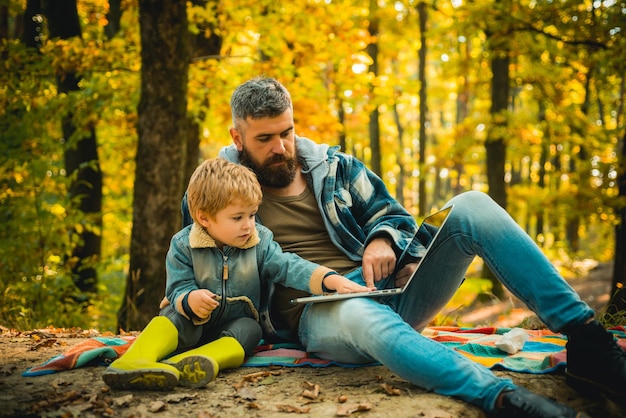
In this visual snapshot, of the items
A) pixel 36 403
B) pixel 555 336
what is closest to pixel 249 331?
pixel 36 403

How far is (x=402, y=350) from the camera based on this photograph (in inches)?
93.2

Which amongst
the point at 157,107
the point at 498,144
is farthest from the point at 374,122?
the point at 157,107

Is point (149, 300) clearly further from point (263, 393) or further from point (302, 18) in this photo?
point (302, 18)

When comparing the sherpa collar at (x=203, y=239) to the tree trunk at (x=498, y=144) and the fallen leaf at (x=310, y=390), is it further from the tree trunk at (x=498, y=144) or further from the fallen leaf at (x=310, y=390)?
the tree trunk at (x=498, y=144)

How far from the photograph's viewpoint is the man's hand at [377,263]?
2.89 metres

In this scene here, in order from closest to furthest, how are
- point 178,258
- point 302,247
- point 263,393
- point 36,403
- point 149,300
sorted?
point 36,403 < point 263,393 < point 178,258 < point 302,247 < point 149,300

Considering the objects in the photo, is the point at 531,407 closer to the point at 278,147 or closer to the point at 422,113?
the point at 278,147

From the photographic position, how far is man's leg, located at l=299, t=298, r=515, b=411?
2252 mm

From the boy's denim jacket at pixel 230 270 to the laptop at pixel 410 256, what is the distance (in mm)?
152

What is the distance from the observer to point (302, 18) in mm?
7680

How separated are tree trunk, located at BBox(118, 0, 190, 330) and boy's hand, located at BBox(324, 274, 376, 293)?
281 cm

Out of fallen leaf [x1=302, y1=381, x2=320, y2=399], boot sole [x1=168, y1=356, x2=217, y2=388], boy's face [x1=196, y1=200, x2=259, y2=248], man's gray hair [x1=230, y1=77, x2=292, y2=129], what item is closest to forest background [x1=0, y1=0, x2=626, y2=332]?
man's gray hair [x1=230, y1=77, x2=292, y2=129]

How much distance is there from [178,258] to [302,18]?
5634 millimetres

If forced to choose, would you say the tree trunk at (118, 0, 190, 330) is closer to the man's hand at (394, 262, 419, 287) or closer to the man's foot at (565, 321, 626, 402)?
the man's hand at (394, 262, 419, 287)
